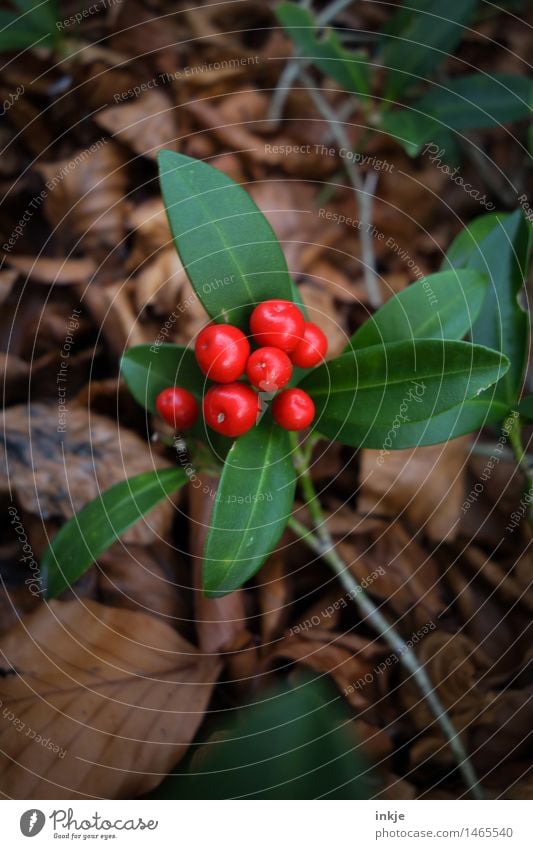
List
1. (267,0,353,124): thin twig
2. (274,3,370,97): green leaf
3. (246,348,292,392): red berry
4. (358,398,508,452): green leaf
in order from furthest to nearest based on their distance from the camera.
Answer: (267,0,353,124): thin twig
(274,3,370,97): green leaf
(358,398,508,452): green leaf
(246,348,292,392): red berry

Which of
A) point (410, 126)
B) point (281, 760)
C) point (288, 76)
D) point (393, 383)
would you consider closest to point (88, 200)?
point (288, 76)

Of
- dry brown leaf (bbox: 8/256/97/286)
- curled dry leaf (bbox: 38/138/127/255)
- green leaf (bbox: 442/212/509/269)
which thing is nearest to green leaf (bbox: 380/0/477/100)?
green leaf (bbox: 442/212/509/269)

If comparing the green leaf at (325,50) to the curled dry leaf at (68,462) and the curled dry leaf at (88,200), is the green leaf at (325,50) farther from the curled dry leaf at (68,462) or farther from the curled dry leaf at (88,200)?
the curled dry leaf at (68,462)

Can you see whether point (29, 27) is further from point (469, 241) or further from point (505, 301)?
point (505, 301)

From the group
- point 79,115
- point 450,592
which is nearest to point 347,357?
point 450,592

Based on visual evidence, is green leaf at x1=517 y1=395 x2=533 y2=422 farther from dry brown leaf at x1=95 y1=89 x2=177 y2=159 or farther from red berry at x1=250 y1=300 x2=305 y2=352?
dry brown leaf at x1=95 y1=89 x2=177 y2=159

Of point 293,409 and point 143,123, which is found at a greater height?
point 143,123
